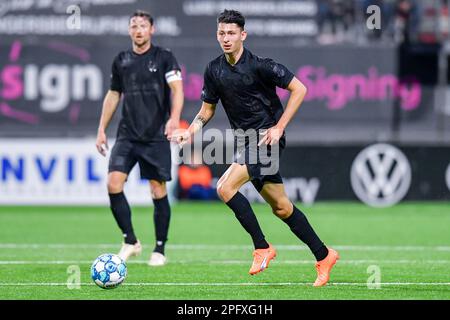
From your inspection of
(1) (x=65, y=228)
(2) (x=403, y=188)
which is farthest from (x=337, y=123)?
(1) (x=65, y=228)

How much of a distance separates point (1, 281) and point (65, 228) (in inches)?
231

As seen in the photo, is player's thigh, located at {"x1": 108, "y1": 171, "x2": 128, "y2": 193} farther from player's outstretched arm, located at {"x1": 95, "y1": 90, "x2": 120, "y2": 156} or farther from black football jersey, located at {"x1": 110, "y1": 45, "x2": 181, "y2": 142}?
black football jersey, located at {"x1": 110, "y1": 45, "x2": 181, "y2": 142}

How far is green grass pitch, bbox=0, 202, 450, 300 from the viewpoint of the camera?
863 centimetres

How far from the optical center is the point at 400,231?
14.8 m

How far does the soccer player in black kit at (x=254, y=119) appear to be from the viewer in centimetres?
905

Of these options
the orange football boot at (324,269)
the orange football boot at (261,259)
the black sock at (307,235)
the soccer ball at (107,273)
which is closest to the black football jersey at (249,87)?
the black sock at (307,235)

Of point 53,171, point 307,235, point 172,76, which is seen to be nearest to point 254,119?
point 307,235

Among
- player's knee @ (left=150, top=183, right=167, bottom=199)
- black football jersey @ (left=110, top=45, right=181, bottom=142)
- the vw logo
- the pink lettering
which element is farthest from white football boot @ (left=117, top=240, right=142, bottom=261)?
the vw logo

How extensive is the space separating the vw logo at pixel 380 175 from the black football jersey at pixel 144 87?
7.97m

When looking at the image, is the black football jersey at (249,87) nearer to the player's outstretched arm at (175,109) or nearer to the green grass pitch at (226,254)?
the green grass pitch at (226,254)

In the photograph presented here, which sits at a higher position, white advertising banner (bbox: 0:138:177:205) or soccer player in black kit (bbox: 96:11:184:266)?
soccer player in black kit (bbox: 96:11:184:266)

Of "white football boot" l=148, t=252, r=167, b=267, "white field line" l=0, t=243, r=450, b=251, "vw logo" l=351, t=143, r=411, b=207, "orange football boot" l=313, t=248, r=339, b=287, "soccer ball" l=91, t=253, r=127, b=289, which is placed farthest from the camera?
"vw logo" l=351, t=143, r=411, b=207

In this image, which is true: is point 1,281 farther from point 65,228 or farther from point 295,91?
point 65,228

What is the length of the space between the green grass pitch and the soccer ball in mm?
68
